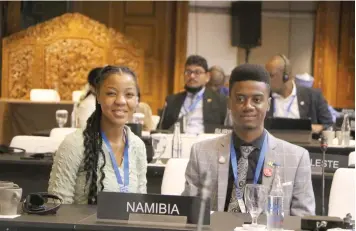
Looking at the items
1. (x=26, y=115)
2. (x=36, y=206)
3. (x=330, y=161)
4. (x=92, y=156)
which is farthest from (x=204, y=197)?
(x=26, y=115)

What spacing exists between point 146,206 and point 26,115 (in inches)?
320

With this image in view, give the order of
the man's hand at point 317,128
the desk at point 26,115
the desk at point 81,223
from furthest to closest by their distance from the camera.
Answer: the desk at point 26,115, the man's hand at point 317,128, the desk at point 81,223

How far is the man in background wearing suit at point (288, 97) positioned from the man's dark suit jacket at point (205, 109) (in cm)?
52

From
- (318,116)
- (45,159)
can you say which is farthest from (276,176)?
(318,116)

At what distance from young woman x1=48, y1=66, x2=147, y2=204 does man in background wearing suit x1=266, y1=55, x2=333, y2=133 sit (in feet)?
13.9

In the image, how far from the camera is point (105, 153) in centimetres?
351

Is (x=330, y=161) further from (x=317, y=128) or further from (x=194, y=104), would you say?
(x=194, y=104)

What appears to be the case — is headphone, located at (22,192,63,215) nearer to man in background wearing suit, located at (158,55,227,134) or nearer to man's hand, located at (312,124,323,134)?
man in background wearing suit, located at (158,55,227,134)

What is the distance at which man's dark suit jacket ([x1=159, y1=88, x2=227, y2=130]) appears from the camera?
24.8ft

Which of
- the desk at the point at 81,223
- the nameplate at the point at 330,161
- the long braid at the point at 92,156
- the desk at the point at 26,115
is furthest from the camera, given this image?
the desk at the point at 26,115

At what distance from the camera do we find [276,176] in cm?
309

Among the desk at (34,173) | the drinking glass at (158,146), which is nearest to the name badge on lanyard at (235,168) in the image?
the desk at (34,173)

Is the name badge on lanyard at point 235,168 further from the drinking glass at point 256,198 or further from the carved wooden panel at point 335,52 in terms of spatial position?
the carved wooden panel at point 335,52

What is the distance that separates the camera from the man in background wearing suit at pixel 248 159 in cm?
324
